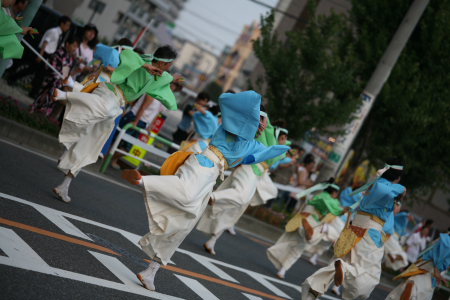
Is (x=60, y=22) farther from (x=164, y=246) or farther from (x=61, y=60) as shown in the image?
(x=164, y=246)

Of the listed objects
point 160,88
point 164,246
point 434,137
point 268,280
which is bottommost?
point 268,280

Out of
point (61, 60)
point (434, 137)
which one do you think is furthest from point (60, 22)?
point (434, 137)

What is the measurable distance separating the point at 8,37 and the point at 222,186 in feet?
11.4

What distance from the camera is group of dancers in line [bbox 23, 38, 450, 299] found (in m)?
5.66

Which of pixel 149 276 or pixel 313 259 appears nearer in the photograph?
pixel 149 276

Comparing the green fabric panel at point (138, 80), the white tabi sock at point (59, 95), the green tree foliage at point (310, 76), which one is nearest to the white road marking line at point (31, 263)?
the white tabi sock at point (59, 95)

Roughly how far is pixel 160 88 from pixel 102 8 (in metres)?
50.6

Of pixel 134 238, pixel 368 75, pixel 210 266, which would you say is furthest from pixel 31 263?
pixel 368 75

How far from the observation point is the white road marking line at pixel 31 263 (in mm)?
4750

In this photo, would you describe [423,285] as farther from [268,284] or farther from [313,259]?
[313,259]

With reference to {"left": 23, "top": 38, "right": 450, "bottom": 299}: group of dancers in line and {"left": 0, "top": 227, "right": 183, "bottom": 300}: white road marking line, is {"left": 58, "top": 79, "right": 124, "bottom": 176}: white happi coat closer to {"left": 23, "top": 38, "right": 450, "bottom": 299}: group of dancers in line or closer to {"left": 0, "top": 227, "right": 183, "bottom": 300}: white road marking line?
{"left": 23, "top": 38, "right": 450, "bottom": 299}: group of dancers in line

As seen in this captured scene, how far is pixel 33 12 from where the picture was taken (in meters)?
9.60

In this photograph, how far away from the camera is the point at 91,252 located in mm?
5902

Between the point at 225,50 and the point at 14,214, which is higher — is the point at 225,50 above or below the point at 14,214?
above
